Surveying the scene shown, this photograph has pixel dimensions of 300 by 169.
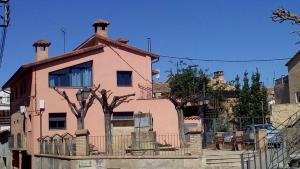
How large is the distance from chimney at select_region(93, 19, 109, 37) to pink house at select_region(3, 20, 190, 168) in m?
1.05

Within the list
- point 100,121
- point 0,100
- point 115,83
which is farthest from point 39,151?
point 0,100

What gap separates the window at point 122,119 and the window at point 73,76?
2792 millimetres

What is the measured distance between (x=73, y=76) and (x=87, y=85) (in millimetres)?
1125

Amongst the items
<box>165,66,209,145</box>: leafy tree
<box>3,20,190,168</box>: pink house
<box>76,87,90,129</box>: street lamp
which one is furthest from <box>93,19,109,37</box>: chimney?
<box>165,66,209,145</box>: leafy tree

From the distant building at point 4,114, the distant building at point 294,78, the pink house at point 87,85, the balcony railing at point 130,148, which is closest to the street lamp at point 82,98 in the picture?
the balcony railing at point 130,148

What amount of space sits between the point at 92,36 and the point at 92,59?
309 cm

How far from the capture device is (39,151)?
104 feet

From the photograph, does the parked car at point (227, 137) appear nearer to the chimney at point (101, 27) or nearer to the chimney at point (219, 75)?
the chimney at point (101, 27)

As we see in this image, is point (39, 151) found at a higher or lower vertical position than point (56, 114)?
lower

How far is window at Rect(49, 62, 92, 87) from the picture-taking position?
33750mm

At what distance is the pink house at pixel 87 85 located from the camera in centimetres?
3309

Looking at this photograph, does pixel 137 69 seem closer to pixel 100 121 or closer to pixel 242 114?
pixel 100 121

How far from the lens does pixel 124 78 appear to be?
35.5 metres

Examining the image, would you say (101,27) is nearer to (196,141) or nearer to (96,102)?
(96,102)
